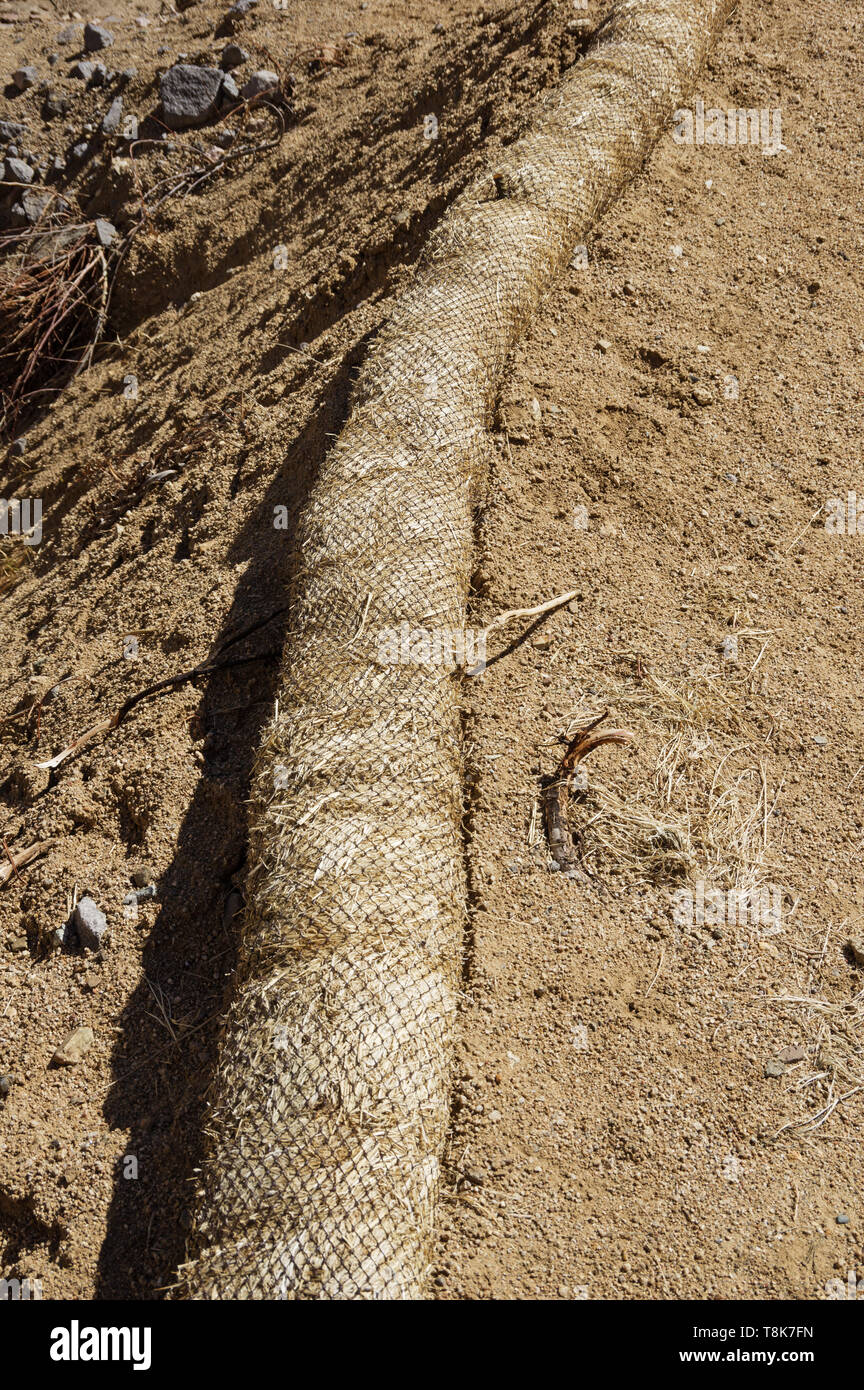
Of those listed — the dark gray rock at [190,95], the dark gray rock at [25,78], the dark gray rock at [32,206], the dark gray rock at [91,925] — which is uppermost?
the dark gray rock at [25,78]

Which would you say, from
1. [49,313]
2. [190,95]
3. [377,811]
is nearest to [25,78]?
[190,95]

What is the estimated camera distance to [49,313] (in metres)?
6.04

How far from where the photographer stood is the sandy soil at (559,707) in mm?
2564

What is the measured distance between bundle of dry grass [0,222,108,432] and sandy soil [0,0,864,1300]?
32.4 inches

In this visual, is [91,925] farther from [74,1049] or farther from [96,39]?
[96,39]

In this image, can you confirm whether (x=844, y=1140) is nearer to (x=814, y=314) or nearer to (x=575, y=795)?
(x=575, y=795)

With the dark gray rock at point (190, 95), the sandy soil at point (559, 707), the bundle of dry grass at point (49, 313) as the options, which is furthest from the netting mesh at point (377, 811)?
the dark gray rock at point (190, 95)

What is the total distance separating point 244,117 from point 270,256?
4.75ft

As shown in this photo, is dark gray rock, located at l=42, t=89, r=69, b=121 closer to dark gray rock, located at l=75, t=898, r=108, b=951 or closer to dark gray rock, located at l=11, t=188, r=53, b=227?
dark gray rock, located at l=11, t=188, r=53, b=227

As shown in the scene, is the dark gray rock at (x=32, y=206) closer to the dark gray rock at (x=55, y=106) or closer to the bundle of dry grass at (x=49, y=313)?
the bundle of dry grass at (x=49, y=313)

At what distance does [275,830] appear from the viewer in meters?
2.87

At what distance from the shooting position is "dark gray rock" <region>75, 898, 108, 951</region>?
3.27m

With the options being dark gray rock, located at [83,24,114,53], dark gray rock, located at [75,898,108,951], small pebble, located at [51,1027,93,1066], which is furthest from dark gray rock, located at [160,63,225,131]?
small pebble, located at [51,1027,93,1066]

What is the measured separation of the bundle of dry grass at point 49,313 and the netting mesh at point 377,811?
2835mm
